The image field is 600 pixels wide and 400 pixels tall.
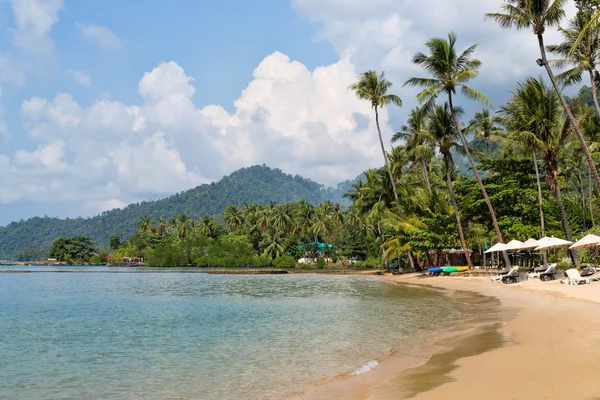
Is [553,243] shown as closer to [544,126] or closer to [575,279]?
[575,279]

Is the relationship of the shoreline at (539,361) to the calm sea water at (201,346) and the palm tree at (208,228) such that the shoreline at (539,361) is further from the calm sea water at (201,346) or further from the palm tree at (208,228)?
the palm tree at (208,228)

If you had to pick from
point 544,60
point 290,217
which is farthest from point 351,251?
point 544,60

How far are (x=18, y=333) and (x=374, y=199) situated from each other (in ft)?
155

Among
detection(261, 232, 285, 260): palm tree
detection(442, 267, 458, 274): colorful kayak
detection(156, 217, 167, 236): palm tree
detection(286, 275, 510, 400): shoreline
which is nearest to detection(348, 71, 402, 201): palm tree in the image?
detection(442, 267, 458, 274): colorful kayak

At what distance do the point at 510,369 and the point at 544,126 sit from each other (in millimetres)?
28861

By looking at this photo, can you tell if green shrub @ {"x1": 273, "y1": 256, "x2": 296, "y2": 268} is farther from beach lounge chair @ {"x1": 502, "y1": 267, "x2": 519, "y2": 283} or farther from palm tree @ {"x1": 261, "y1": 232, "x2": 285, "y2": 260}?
beach lounge chair @ {"x1": 502, "y1": 267, "x2": 519, "y2": 283}

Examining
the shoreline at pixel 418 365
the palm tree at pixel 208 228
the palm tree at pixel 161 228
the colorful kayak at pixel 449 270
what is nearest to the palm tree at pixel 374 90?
the colorful kayak at pixel 449 270

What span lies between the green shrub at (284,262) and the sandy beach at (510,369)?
246 ft

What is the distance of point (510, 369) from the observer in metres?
8.91

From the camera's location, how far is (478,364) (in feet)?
31.8

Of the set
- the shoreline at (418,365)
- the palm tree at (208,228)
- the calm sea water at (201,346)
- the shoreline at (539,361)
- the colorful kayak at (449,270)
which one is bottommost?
the calm sea water at (201,346)

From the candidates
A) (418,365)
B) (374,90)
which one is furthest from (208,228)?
(418,365)

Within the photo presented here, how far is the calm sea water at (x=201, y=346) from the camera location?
10.3m

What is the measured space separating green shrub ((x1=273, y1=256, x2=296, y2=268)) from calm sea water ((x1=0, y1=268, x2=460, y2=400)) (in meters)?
63.0
